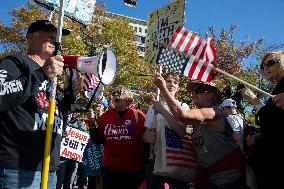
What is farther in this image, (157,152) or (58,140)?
(157,152)

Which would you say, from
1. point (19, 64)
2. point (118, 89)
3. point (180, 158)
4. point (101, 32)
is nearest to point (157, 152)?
point (180, 158)

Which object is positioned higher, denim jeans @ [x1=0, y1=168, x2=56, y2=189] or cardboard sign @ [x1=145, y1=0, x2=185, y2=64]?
cardboard sign @ [x1=145, y1=0, x2=185, y2=64]

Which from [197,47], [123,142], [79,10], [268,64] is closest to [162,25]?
[197,47]

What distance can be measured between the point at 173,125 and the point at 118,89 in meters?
1.48

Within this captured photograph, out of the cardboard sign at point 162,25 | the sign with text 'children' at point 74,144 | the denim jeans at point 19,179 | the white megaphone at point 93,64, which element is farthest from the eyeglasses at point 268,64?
the sign with text 'children' at point 74,144

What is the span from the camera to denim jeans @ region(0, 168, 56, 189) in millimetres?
2346

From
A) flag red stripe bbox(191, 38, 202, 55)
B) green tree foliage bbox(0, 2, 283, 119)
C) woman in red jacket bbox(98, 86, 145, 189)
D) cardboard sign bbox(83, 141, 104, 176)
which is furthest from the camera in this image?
green tree foliage bbox(0, 2, 283, 119)

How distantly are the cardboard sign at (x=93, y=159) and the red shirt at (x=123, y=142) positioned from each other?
7.64 ft

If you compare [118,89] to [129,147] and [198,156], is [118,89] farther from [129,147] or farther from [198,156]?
[198,156]

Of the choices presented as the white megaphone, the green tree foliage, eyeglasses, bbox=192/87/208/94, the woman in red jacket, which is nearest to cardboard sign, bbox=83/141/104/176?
the woman in red jacket

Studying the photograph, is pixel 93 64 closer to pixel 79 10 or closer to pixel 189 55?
pixel 79 10

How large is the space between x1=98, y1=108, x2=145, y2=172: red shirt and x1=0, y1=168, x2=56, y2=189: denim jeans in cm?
233

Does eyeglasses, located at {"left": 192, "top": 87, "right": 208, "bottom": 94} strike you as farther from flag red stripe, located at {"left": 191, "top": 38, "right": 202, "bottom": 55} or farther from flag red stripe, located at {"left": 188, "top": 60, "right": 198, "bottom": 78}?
flag red stripe, located at {"left": 191, "top": 38, "right": 202, "bottom": 55}

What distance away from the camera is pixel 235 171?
345 centimetres
